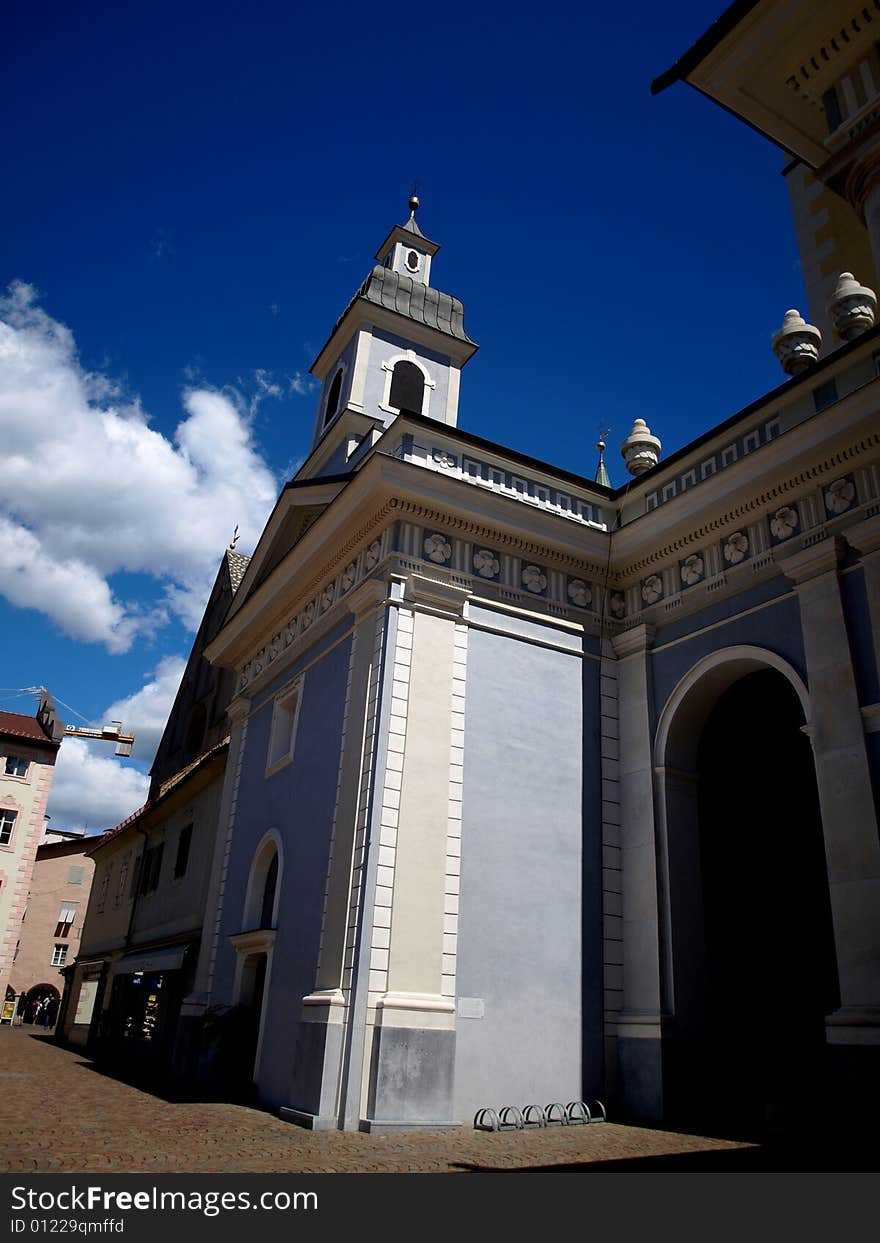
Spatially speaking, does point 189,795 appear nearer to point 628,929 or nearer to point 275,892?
point 275,892

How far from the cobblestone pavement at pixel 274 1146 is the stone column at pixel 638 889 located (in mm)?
789

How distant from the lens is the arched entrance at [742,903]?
1101 cm

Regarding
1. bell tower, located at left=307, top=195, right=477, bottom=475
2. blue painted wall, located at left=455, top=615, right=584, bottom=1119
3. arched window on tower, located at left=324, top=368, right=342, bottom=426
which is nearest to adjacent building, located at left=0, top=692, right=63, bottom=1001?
bell tower, located at left=307, top=195, right=477, bottom=475

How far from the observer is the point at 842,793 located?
9.69 m

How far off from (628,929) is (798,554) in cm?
528

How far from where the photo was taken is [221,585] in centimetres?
3189

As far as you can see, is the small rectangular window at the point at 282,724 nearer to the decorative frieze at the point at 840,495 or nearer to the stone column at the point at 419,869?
the stone column at the point at 419,869

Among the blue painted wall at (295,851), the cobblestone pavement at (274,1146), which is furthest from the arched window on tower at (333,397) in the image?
the cobblestone pavement at (274,1146)

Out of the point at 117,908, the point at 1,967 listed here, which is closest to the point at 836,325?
the point at 117,908

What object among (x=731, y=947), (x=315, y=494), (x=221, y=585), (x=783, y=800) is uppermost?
(x=221, y=585)

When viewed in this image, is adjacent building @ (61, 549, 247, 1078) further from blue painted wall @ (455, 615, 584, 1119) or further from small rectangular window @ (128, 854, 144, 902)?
blue painted wall @ (455, 615, 584, 1119)

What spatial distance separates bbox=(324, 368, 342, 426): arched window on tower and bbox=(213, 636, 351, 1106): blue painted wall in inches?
245

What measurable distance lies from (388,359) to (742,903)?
12.1 meters

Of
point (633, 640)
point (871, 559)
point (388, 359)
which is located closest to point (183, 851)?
point (388, 359)
